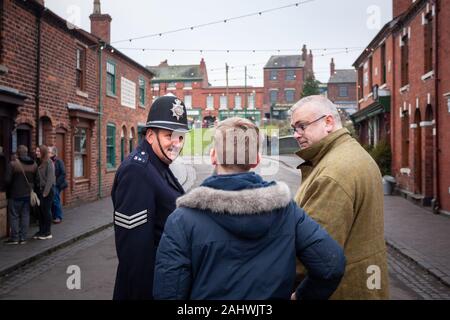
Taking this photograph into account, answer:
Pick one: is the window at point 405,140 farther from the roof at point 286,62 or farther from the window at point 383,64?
the roof at point 286,62

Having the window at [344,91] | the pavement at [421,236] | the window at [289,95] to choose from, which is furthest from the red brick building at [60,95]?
the window at [344,91]

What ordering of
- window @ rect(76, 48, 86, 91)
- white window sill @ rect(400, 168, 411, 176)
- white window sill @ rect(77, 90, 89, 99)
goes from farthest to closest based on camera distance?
white window sill @ rect(400, 168, 411, 176) → window @ rect(76, 48, 86, 91) → white window sill @ rect(77, 90, 89, 99)

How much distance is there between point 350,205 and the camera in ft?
8.05

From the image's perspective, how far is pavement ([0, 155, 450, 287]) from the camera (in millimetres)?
8219

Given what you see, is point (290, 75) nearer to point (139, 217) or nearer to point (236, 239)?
point (139, 217)

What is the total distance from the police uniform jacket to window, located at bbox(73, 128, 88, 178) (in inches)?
562

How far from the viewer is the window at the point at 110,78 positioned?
1977cm

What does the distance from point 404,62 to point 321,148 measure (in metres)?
18.2

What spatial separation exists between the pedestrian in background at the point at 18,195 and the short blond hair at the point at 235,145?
337 inches

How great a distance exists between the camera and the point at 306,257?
2156 mm

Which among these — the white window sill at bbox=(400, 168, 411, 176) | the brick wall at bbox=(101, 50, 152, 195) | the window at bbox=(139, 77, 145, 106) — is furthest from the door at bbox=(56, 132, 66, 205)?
the white window sill at bbox=(400, 168, 411, 176)

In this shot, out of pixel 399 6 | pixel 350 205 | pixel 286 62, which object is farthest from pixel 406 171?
pixel 286 62

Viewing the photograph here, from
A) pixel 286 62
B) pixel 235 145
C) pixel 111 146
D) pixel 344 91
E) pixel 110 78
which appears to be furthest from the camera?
pixel 286 62

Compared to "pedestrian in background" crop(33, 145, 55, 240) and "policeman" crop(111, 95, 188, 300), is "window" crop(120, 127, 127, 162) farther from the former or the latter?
"policeman" crop(111, 95, 188, 300)
